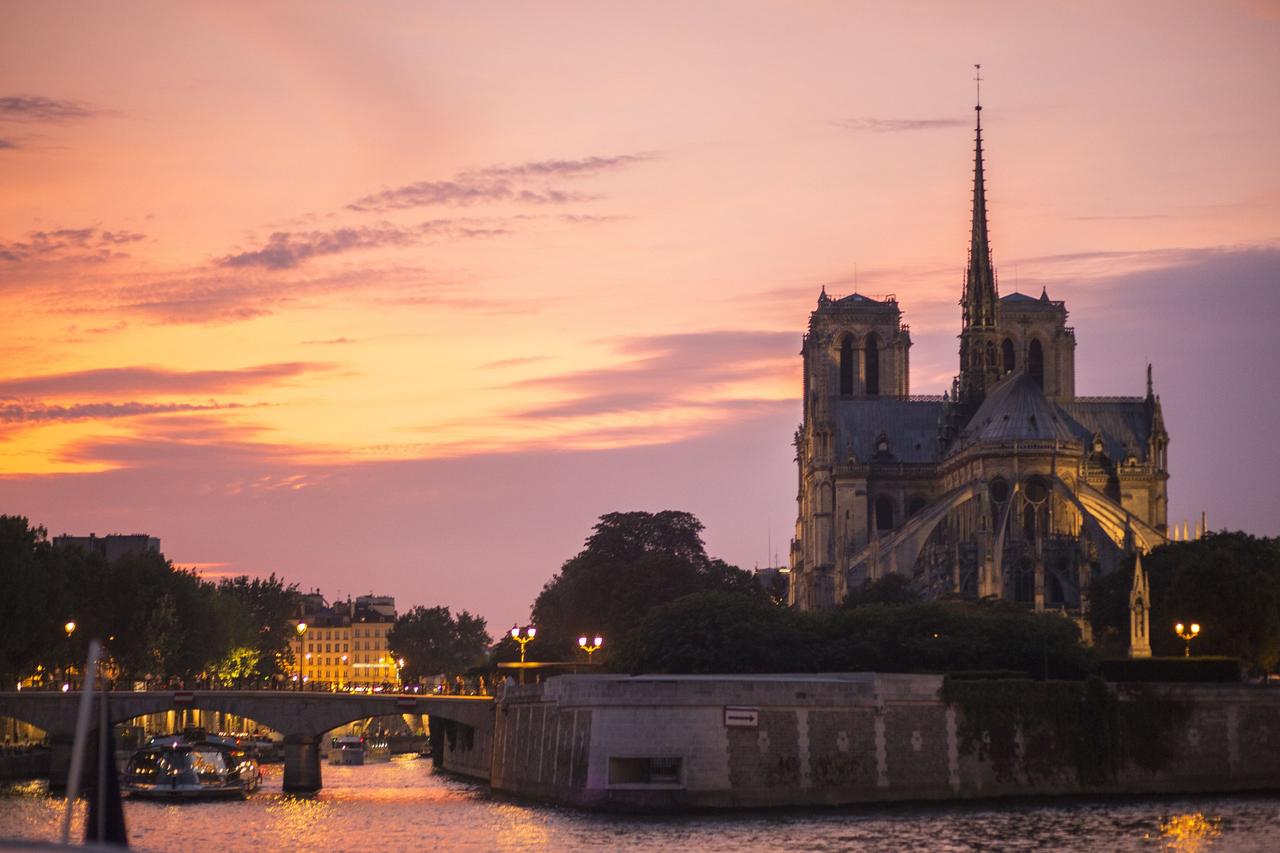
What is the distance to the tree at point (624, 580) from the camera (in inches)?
5094

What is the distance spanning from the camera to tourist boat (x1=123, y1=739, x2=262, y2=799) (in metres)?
82.2

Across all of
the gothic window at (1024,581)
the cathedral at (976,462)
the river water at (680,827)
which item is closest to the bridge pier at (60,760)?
the river water at (680,827)

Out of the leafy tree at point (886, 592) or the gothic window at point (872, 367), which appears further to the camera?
the gothic window at point (872, 367)

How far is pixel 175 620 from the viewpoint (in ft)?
447

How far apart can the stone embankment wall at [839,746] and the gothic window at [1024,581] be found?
216ft

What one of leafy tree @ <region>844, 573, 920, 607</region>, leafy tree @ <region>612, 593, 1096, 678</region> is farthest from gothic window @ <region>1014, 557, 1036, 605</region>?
leafy tree @ <region>612, 593, 1096, 678</region>

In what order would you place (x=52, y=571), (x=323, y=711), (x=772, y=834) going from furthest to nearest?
(x=52, y=571), (x=323, y=711), (x=772, y=834)

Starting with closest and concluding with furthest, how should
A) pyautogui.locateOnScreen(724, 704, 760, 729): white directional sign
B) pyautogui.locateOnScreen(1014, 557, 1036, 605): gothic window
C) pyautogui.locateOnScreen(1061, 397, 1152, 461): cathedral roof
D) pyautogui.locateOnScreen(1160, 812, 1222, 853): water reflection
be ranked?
pyautogui.locateOnScreen(1160, 812, 1222, 853): water reflection → pyautogui.locateOnScreen(724, 704, 760, 729): white directional sign → pyautogui.locateOnScreen(1014, 557, 1036, 605): gothic window → pyautogui.locateOnScreen(1061, 397, 1152, 461): cathedral roof

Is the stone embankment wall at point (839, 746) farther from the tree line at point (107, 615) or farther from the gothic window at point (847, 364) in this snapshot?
the gothic window at point (847, 364)

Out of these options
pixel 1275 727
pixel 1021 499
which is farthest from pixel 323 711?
pixel 1021 499

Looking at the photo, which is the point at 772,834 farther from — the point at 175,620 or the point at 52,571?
the point at 175,620

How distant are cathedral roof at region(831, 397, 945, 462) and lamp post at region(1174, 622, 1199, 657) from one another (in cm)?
7836

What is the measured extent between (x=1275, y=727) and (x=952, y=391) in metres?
101

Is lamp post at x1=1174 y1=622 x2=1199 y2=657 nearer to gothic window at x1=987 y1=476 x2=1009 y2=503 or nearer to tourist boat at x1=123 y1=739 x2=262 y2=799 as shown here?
tourist boat at x1=123 y1=739 x2=262 y2=799
